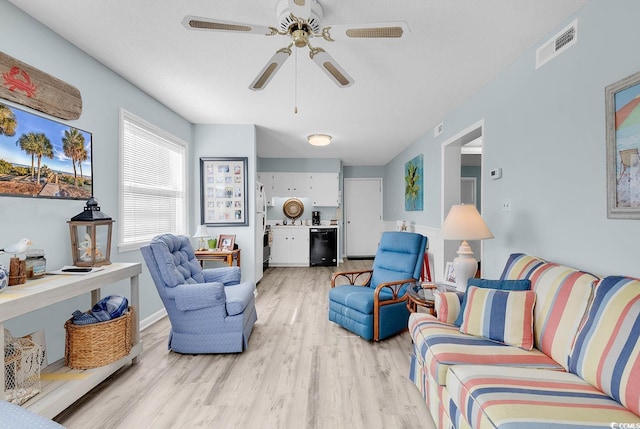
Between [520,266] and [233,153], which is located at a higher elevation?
[233,153]

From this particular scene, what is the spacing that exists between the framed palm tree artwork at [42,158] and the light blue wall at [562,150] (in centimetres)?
350

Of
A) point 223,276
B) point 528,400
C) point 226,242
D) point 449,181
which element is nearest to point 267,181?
point 226,242

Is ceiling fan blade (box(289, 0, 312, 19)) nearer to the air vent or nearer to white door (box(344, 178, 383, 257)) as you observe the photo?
the air vent

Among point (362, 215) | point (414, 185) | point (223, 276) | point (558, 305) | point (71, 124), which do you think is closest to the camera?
point (558, 305)

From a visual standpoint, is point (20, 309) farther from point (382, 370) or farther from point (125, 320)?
point (382, 370)

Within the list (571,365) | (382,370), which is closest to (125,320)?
(382,370)

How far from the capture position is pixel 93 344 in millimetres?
2051

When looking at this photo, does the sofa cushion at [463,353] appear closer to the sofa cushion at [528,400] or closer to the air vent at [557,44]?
the sofa cushion at [528,400]

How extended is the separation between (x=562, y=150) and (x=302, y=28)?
1865 millimetres

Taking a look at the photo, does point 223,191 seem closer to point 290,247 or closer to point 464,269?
point 290,247

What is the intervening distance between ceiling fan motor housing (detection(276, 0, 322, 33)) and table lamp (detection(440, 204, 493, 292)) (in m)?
1.79

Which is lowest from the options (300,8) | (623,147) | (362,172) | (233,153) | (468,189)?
(623,147)

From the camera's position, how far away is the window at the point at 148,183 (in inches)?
120

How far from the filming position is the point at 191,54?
2.44 m
